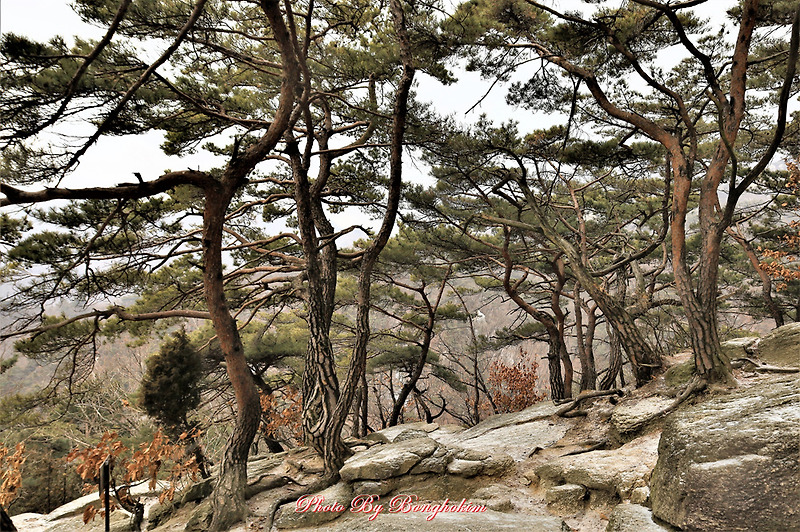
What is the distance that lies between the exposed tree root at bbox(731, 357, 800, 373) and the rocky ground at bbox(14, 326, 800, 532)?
0.03 meters

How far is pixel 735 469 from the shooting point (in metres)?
2.02

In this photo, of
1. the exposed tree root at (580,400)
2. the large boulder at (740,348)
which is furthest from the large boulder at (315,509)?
the large boulder at (740,348)

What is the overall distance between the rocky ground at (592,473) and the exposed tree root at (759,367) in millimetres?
30

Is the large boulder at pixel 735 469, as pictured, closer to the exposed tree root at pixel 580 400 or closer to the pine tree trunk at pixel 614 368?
the exposed tree root at pixel 580 400

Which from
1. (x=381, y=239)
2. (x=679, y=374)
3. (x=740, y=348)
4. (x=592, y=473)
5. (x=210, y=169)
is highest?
(x=210, y=169)

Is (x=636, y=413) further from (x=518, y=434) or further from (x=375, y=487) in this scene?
(x=375, y=487)

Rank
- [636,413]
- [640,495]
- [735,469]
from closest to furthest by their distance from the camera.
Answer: [735,469], [640,495], [636,413]

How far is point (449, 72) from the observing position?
516 cm

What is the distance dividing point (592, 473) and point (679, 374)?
2431 millimetres

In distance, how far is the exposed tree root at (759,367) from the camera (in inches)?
173

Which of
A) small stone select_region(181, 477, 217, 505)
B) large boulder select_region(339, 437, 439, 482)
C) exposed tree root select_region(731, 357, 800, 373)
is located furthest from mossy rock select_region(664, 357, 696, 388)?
small stone select_region(181, 477, 217, 505)

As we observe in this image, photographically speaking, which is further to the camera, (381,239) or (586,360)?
(586,360)

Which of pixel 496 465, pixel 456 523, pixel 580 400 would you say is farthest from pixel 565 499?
pixel 580 400

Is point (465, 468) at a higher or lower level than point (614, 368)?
lower
